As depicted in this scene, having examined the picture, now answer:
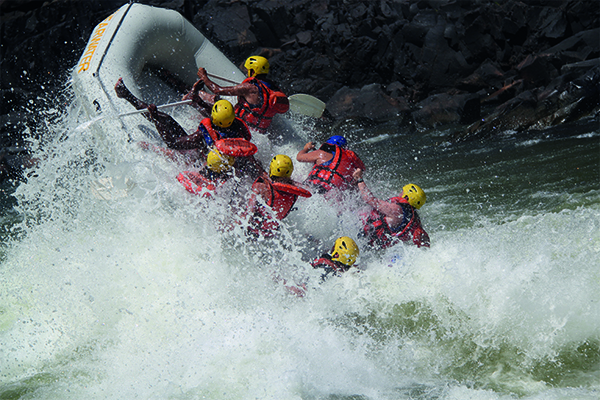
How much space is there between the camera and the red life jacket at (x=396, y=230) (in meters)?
4.61

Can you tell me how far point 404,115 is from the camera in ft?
39.0

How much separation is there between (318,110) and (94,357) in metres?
3.96

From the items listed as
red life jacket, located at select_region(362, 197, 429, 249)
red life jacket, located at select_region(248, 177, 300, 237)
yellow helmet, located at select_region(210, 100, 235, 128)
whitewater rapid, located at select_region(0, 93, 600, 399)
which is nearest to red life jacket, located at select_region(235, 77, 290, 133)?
whitewater rapid, located at select_region(0, 93, 600, 399)

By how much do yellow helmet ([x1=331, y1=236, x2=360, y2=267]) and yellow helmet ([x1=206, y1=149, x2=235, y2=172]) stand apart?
1241 mm

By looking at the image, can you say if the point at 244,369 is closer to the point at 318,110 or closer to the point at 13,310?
the point at 13,310

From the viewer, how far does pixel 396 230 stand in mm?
4617

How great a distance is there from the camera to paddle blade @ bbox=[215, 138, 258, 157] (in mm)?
4484

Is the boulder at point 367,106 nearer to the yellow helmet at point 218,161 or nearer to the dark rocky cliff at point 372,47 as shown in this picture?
the dark rocky cliff at point 372,47

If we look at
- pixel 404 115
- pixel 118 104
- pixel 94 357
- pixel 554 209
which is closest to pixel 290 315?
pixel 94 357

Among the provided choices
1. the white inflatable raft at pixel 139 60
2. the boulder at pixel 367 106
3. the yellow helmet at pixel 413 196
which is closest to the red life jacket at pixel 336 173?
the yellow helmet at pixel 413 196

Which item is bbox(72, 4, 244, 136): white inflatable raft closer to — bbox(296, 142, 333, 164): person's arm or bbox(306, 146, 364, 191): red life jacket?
bbox(296, 142, 333, 164): person's arm

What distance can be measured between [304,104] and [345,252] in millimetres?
2716

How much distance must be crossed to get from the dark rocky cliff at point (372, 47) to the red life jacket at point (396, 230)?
Result: 7.08 metres

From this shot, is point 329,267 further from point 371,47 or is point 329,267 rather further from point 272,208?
point 371,47
